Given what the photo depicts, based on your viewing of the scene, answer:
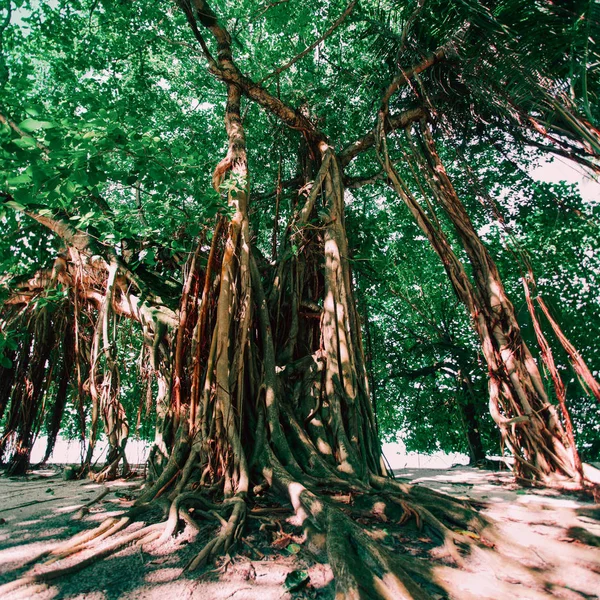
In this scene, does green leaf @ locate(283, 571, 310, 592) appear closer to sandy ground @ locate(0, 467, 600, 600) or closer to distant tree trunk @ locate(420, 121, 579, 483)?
sandy ground @ locate(0, 467, 600, 600)

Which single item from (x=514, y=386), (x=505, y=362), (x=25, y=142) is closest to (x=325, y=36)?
(x=25, y=142)

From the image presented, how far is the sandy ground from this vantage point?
1.31 m

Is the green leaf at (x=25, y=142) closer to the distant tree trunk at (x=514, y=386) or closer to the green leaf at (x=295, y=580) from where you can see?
the green leaf at (x=295, y=580)

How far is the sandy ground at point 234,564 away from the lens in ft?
4.30

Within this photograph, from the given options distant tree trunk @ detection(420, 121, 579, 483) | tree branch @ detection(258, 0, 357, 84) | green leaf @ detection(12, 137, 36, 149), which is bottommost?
distant tree trunk @ detection(420, 121, 579, 483)

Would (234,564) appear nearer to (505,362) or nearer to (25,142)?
(25,142)

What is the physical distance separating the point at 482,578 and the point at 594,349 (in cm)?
605

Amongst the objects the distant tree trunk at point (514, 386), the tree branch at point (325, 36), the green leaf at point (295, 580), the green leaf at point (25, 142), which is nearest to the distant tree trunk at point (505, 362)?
the distant tree trunk at point (514, 386)

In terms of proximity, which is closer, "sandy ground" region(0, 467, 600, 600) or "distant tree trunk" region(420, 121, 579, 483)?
"sandy ground" region(0, 467, 600, 600)

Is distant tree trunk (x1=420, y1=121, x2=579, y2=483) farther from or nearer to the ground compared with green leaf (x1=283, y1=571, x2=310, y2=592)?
farther from the ground

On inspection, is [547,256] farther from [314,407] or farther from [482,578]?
[482,578]

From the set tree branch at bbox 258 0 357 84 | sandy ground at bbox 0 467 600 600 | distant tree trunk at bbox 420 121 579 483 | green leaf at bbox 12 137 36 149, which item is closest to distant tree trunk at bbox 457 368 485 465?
distant tree trunk at bbox 420 121 579 483

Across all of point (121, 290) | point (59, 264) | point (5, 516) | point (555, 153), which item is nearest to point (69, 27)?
point (59, 264)

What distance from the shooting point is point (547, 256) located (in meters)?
6.30
